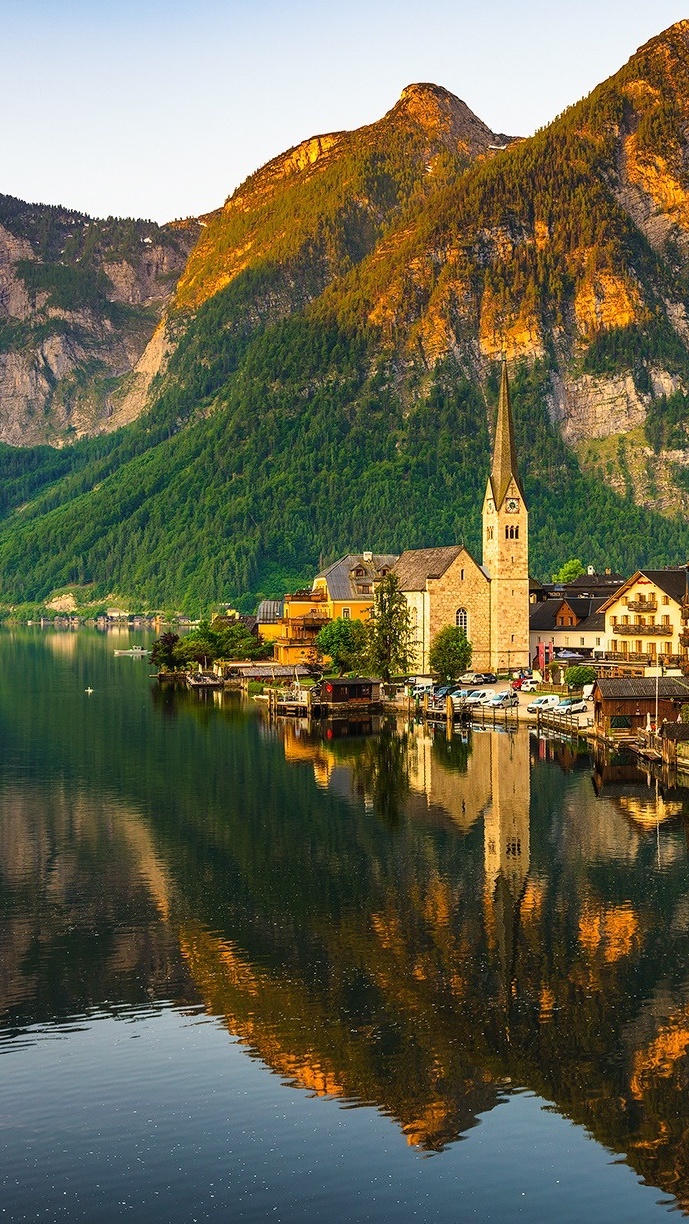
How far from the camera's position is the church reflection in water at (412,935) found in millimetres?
36875

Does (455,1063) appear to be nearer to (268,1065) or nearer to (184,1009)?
(268,1065)

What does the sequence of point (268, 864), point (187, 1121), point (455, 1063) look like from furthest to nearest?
point (268, 864), point (455, 1063), point (187, 1121)

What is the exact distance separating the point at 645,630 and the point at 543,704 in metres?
15.0

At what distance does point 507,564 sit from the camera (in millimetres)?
135625

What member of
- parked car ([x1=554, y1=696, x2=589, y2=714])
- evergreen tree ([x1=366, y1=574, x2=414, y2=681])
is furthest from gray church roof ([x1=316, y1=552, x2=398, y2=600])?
parked car ([x1=554, y1=696, x2=589, y2=714])

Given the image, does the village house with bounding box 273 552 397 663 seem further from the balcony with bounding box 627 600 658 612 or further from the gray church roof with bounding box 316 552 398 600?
the balcony with bounding box 627 600 658 612

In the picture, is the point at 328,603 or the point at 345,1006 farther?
the point at 328,603

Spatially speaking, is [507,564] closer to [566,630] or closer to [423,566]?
[423,566]

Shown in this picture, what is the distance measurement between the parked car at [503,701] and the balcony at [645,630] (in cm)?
1319

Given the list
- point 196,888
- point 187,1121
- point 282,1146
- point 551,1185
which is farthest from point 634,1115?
point 196,888

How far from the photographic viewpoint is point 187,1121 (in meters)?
34.7

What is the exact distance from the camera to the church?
132 metres

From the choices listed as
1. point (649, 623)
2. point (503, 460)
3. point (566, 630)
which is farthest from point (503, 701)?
point (503, 460)

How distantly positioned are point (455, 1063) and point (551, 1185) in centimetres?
601
